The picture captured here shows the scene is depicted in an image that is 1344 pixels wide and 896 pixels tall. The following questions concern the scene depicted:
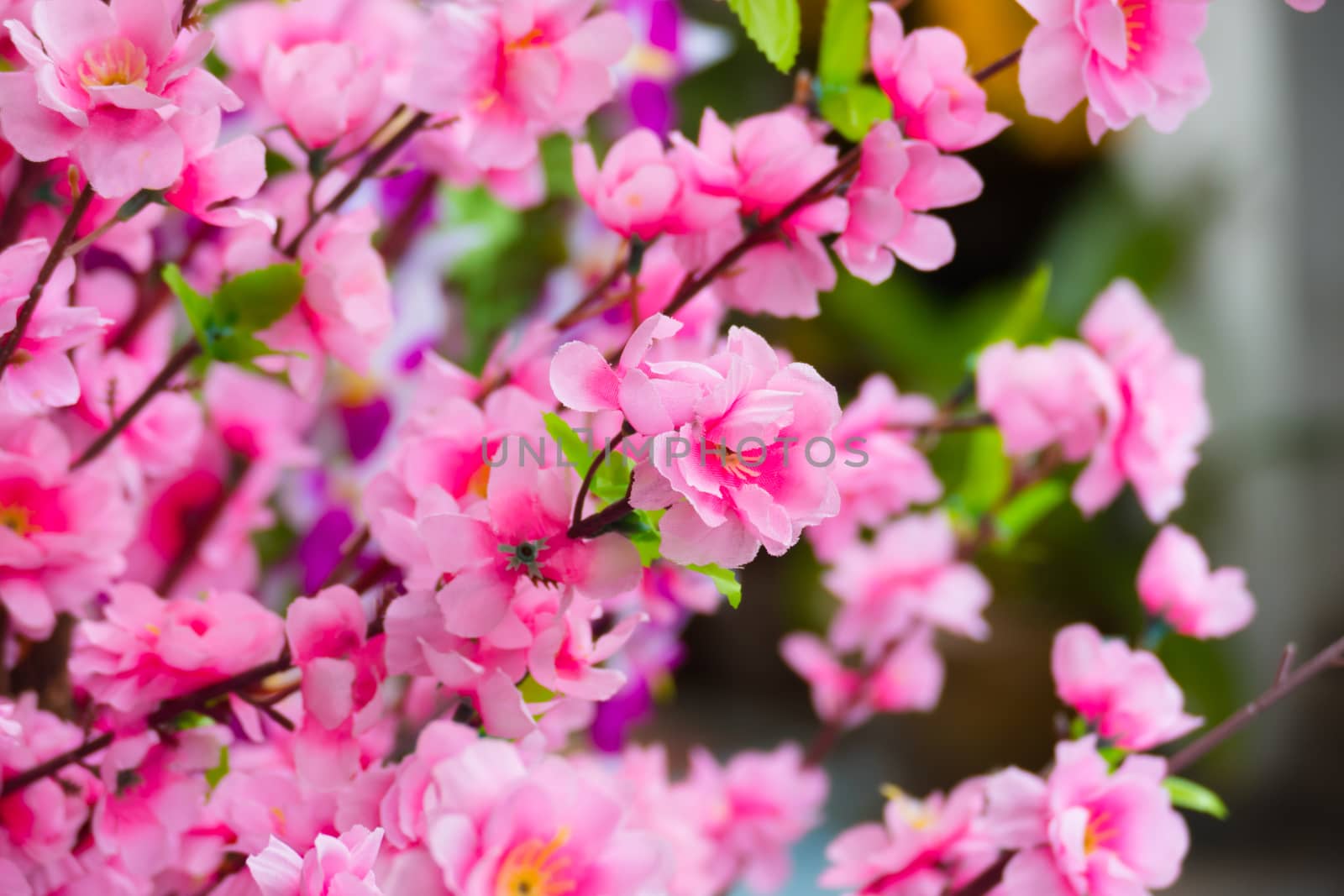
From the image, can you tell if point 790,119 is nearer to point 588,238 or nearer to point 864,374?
point 588,238

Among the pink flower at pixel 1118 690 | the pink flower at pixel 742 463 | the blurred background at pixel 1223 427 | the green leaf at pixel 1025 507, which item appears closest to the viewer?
the pink flower at pixel 742 463

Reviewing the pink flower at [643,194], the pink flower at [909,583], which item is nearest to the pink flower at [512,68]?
the pink flower at [643,194]

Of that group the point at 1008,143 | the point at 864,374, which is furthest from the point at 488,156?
the point at 1008,143

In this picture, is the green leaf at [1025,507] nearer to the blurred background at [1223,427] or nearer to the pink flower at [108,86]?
the pink flower at [108,86]

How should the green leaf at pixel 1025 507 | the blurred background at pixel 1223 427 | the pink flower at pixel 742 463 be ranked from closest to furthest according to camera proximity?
the pink flower at pixel 742 463 < the green leaf at pixel 1025 507 < the blurred background at pixel 1223 427

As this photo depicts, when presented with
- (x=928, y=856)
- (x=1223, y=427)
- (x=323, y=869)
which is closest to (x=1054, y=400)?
(x=928, y=856)

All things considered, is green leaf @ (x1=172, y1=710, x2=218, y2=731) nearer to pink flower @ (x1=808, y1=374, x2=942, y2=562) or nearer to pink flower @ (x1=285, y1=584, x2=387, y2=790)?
pink flower @ (x1=285, y1=584, x2=387, y2=790)

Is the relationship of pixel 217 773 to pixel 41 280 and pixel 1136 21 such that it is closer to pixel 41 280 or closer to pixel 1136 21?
pixel 41 280
